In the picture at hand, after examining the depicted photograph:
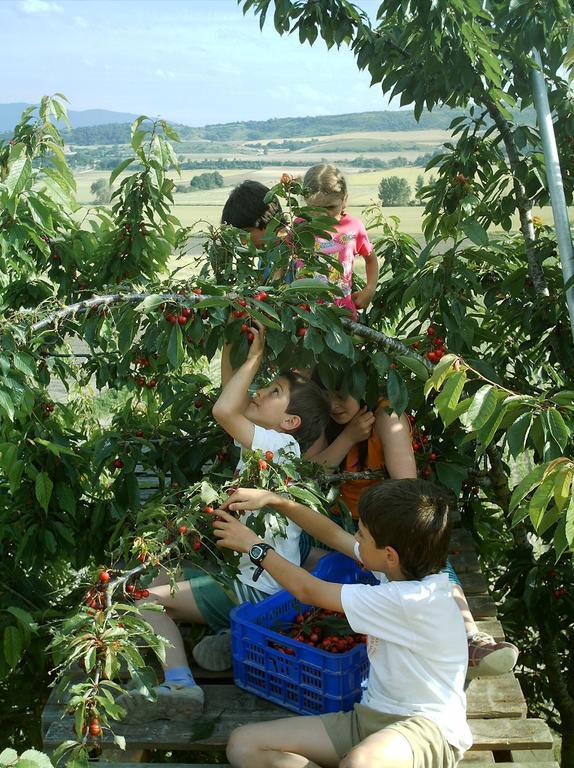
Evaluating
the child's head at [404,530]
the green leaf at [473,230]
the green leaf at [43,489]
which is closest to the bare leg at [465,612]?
A: the child's head at [404,530]

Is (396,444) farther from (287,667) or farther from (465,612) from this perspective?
(287,667)

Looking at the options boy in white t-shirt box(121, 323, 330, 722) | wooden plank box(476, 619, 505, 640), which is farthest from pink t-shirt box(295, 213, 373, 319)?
wooden plank box(476, 619, 505, 640)

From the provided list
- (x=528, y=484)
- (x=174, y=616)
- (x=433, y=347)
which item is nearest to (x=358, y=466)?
(x=433, y=347)

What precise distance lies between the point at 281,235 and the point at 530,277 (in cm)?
100

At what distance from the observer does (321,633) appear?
8.82 ft

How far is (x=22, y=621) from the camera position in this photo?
2.86 meters

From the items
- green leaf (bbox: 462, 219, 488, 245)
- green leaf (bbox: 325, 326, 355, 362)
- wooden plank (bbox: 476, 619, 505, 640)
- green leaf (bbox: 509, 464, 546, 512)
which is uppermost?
green leaf (bbox: 462, 219, 488, 245)

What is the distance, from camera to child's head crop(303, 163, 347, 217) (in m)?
3.88

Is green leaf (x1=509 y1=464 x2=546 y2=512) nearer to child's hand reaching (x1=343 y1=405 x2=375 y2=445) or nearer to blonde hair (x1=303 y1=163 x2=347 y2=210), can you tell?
child's hand reaching (x1=343 y1=405 x2=375 y2=445)

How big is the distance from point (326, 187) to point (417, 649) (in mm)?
2303

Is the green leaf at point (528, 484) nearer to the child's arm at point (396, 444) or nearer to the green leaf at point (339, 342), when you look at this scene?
the green leaf at point (339, 342)

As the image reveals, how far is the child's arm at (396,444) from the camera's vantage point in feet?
9.64

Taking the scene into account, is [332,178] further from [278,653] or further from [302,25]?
[278,653]

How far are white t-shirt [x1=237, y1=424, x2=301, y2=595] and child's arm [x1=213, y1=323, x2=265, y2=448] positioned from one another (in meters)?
0.04
